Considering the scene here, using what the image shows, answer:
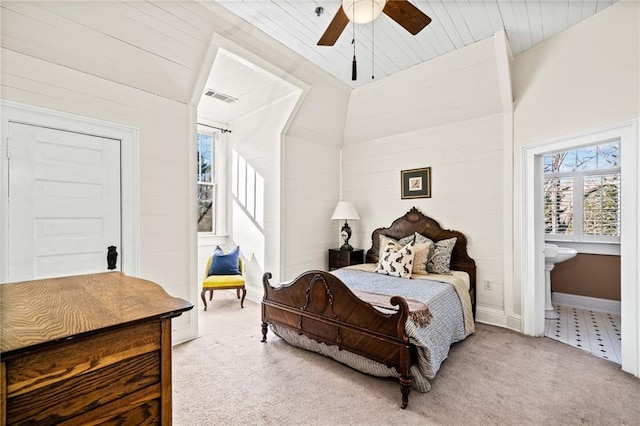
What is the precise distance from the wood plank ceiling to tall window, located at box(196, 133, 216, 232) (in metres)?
2.64

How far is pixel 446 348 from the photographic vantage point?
2.46 metres

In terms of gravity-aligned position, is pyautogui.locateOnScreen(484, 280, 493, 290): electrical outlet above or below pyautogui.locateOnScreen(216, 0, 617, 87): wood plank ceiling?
below

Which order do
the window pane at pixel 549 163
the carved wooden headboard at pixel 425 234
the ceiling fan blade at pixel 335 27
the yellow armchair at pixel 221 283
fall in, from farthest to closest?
1. the window pane at pixel 549 163
2. the yellow armchair at pixel 221 283
3. the carved wooden headboard at pixel 425 234
4. the ceiling fan blade at pixel 335 27

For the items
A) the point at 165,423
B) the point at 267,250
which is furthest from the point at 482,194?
the point at 165,423

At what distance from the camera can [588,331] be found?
328 centimetres

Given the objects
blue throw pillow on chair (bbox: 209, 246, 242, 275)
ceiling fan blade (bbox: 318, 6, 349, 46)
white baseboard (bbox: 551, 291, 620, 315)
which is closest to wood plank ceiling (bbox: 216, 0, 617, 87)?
ceiling fan blade (bbox: 318, 6, 349, 46)

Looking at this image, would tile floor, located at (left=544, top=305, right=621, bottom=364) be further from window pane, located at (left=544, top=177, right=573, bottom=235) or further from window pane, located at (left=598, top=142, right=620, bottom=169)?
window pane, located at (left=598, top=142, right=620, bottom=169)

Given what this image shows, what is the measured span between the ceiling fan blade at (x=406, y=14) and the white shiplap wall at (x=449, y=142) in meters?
1.38

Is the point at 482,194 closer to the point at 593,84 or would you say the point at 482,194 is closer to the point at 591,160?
the point at 593,84

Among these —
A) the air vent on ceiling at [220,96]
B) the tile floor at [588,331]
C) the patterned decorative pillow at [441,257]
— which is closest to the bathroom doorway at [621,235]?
the tile floor at [588,331]

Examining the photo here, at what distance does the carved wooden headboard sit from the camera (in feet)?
12.3

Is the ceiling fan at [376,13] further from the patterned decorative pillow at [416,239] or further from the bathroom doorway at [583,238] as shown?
the bathroom doorway at [583,238]

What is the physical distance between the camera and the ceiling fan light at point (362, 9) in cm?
185

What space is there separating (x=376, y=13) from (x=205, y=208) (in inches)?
165
